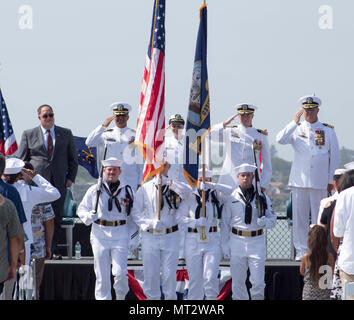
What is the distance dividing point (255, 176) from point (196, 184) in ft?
2.62

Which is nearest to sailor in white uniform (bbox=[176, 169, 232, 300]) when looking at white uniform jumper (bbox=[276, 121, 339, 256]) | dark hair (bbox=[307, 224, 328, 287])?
white uniform jumper (bbox=[276, 121, 339, 256])

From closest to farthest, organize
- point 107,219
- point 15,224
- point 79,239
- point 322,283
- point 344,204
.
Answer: point 15,224 → point 344,204 → point 322,283 → point 107,219 → point 79,239

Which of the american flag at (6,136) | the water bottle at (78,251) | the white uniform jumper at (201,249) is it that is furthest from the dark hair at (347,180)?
the american flag at (6,136)

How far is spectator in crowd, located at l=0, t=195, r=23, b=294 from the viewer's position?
24.7 feet

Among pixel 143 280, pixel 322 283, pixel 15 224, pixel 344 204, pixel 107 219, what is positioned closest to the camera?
pixel 15 224

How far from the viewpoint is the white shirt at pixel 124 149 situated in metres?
11.8

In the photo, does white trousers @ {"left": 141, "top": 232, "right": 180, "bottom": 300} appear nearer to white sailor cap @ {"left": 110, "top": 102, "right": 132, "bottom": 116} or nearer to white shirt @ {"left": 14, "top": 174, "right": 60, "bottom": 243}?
white shirt @ {"left": 14, "top": 174, "right": 60, "bottom": 243}

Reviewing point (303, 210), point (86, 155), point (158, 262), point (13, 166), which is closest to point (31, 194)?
point (13, 166)

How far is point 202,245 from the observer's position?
10.6 m

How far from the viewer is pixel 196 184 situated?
1073 cm

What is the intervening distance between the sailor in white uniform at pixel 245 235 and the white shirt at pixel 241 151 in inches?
37.0

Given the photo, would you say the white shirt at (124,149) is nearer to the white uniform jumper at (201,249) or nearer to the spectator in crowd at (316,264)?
the white uniform jumper at (201,249)

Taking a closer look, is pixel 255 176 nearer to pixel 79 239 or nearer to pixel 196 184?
pixel 196 184
